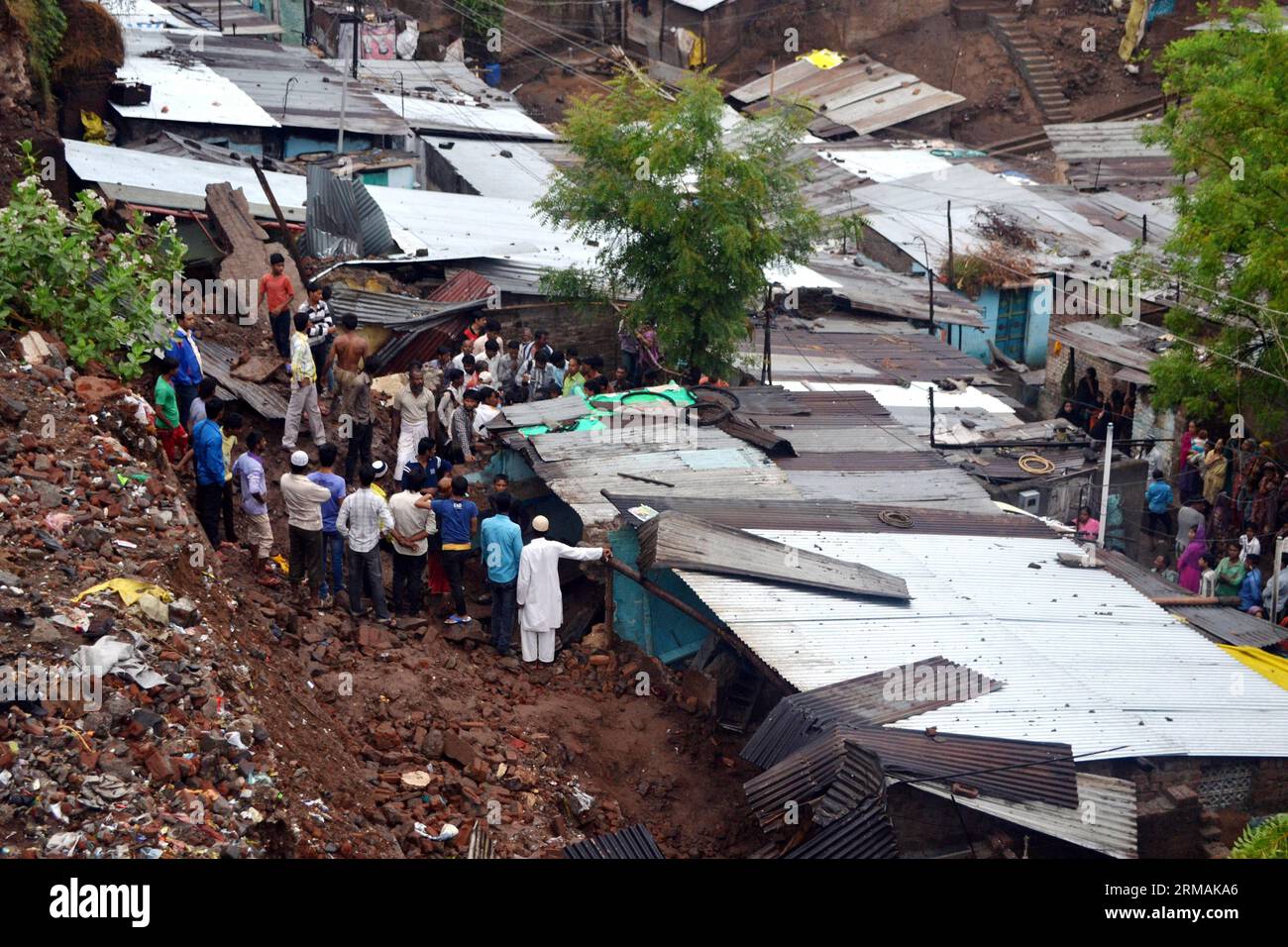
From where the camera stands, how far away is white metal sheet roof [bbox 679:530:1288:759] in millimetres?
8969

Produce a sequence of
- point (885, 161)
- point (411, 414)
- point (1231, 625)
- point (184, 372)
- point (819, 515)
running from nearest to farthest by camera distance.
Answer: point (819, 515), point (1231, 625), point (184, 372), point (411, 414), point (885, 161)

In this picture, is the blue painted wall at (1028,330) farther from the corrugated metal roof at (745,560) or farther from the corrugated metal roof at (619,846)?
the corrugated metal roof at (619,846)

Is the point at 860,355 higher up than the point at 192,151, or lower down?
lower down

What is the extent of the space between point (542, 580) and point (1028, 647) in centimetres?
349

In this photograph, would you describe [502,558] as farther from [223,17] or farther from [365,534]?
[223,17]

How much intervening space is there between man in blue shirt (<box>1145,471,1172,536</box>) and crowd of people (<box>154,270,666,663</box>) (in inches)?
299

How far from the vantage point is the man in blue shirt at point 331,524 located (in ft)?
34.5

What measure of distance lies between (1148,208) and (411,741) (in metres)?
21.5

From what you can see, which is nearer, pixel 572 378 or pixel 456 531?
pixel 456 531

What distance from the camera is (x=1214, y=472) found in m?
16.7

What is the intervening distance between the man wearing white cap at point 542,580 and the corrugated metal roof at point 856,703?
234 cm

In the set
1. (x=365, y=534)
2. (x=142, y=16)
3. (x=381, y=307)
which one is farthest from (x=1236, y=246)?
(x=142, y=16)

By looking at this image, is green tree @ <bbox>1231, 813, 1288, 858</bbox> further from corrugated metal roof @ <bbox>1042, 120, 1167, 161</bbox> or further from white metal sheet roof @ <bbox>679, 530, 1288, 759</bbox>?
corrugated metal roof @ <bbox>1042, 120, 1167, 161</bbox>

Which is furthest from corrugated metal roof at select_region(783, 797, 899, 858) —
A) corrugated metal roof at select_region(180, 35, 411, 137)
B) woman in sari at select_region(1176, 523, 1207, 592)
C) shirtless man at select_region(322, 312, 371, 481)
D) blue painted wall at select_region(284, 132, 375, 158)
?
blue painted wall at select_region(284, 132, 375, 158)
